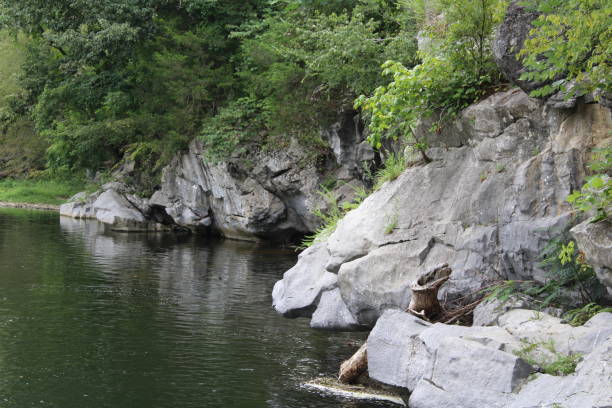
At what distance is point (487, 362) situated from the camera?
9055 mm

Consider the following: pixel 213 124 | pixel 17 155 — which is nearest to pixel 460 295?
pixel 213 124

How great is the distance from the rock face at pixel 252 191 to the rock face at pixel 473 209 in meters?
11.5

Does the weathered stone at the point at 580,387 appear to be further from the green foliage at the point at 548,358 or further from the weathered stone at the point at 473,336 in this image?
the weathered stone at the point at 473,336

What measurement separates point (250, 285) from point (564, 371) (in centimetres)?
1300

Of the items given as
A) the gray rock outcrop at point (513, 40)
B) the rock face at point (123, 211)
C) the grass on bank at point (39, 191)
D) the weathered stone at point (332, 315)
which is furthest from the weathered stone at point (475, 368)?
the grass on bank at point (39, 191)

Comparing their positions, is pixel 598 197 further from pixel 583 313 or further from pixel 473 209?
pixel 473 209

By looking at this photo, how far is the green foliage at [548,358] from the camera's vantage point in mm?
8672

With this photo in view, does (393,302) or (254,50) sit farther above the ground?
(254,50)

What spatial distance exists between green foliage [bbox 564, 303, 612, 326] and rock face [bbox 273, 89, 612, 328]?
3.40 ft

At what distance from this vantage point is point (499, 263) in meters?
12.4

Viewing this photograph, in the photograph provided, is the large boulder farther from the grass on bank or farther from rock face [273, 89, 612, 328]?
the grass on bank

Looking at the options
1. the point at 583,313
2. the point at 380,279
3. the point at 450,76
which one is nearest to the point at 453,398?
the point at 583,313

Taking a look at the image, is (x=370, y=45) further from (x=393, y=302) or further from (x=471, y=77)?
(x=393, y=302)

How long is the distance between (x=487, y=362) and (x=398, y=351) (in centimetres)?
201
